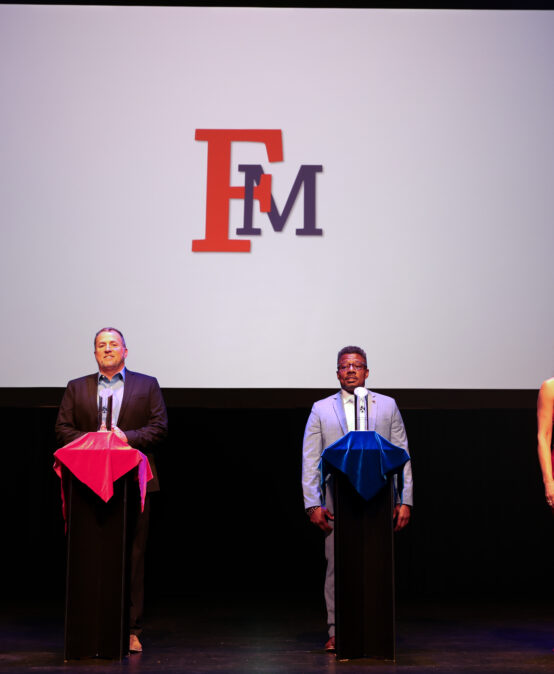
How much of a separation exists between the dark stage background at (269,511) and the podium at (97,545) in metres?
2.02

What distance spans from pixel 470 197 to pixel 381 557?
2.14 meters

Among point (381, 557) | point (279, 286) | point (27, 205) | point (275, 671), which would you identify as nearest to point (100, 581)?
point (275, 671)

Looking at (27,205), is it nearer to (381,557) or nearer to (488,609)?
(381,557)

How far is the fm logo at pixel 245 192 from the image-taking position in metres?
A: 4.40

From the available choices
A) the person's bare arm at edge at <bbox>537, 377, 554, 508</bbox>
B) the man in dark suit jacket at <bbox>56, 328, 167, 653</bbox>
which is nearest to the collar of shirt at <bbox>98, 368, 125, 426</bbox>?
the man in dark suit jacket at <bbox>56, 328, 167, 653</bbox>

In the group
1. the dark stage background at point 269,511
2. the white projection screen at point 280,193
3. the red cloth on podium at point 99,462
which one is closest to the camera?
the red cloth on podium at point 99,462

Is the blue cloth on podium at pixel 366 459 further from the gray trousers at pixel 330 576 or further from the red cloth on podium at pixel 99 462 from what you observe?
the red cloth on podium at pixel 99 462

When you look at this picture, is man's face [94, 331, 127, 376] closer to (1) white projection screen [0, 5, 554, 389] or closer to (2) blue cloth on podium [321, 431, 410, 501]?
(1) white projection screen [0, 5, 554, 389]

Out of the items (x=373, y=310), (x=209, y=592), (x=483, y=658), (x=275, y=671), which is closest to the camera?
(x=275, y=671)

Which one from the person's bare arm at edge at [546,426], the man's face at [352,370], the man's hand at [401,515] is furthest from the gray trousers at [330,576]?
the person's bare arm at edge at [546,426]

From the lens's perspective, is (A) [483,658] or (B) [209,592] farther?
(B) [209,592]

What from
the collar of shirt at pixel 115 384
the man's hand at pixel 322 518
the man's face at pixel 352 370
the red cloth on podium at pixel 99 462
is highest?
the man's face at pixel 352 370

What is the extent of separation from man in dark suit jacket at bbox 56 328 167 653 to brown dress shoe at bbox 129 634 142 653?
65 millimetres

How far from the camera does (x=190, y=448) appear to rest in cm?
518
